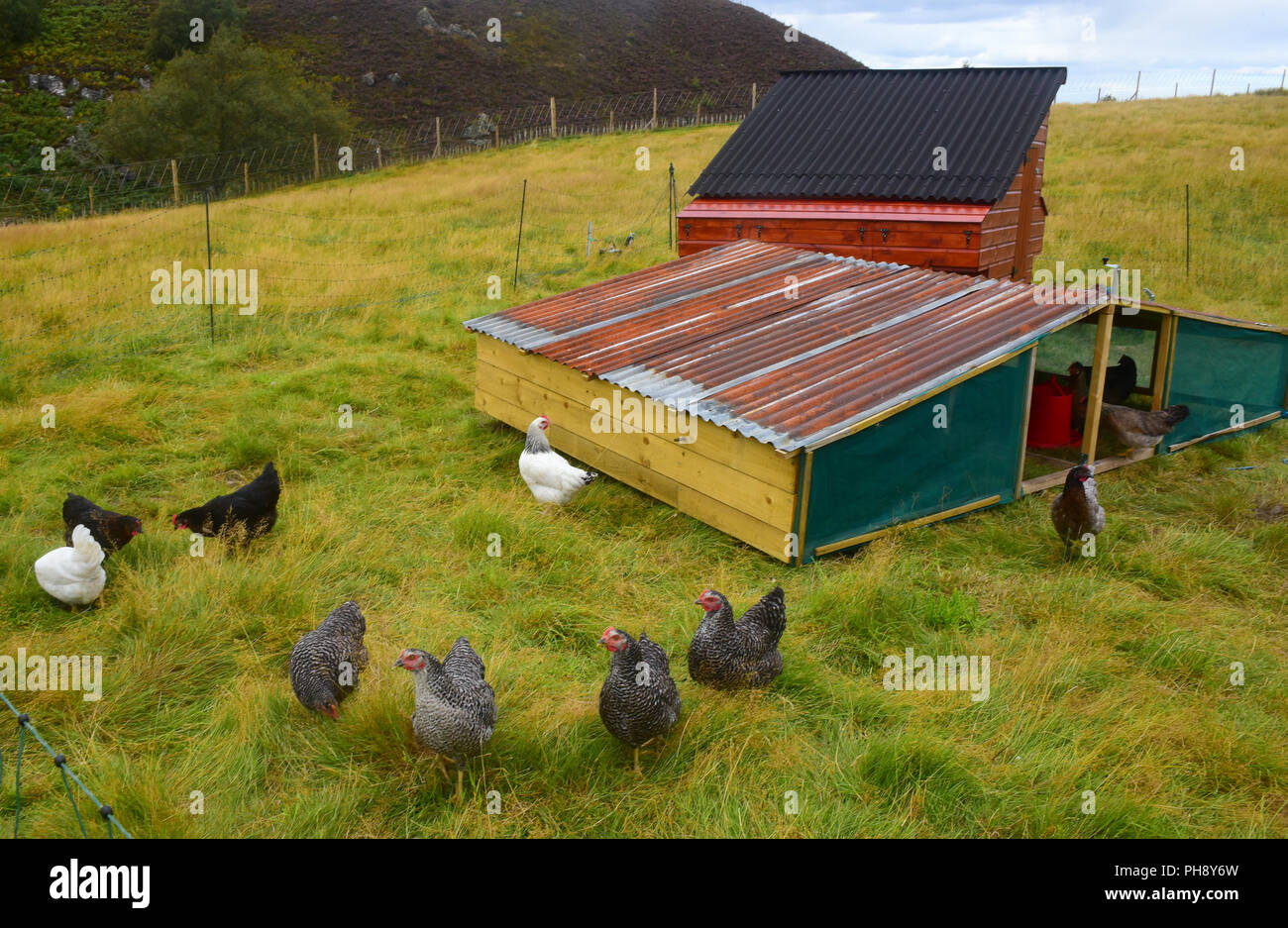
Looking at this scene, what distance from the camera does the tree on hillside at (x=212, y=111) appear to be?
33156mm

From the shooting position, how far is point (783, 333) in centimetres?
904

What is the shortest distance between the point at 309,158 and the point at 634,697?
119 feet

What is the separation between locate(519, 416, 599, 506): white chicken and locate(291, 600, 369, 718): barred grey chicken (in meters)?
3.05

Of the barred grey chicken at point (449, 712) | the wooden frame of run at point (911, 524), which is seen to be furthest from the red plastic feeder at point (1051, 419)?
the barred grey chicken at point (449, 712)

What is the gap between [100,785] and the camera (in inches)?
168

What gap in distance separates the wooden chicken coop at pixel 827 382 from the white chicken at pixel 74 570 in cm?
431

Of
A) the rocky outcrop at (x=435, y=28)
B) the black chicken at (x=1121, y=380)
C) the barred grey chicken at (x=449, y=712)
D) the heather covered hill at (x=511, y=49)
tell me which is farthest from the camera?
the rocky outcrop at (x=435, y=28)

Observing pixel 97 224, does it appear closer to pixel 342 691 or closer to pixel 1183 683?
pixel 342 691

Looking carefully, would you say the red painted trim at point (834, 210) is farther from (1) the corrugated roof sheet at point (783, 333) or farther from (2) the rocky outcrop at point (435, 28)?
(2) the rocky outcrop at point (435, 28)

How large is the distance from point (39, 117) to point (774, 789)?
155ft

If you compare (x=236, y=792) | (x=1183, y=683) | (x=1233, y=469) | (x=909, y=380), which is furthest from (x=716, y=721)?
(x=1233, y=469)

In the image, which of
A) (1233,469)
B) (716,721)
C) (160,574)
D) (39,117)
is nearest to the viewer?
(716,721)

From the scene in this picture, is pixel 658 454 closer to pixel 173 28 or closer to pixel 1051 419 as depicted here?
pixel 1051 419

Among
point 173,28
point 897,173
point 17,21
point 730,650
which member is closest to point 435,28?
point 173,28
